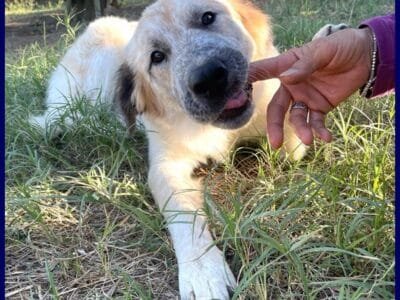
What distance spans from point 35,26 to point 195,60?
8417 millimetres

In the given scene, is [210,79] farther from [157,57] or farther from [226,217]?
[226,217]

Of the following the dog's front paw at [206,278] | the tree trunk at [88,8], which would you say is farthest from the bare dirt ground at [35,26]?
the dog's front paw at [206,278]

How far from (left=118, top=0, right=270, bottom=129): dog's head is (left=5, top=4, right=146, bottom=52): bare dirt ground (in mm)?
5452

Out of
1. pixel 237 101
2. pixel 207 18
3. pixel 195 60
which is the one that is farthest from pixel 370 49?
pixel 207 18

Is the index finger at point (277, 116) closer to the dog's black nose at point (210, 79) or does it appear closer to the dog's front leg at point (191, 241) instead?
the dog's black nose at point (210, 79)

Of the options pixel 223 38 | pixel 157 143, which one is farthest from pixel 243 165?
pixel 223 38

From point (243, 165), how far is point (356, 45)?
81cm

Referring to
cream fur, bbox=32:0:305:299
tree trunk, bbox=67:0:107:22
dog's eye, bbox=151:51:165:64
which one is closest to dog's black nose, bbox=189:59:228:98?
cream fur, bbox=32:0:305:299

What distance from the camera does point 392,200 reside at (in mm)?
1773

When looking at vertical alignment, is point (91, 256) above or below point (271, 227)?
below

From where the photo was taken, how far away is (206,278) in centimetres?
164

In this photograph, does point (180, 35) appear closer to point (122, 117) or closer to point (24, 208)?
point (122, 117)

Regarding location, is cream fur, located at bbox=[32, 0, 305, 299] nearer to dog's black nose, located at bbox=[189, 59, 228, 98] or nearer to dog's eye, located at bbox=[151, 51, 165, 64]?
dog's eye, located at bbox=[151, 51, 165, 64]

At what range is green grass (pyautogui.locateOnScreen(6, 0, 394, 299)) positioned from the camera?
155 centimetres
